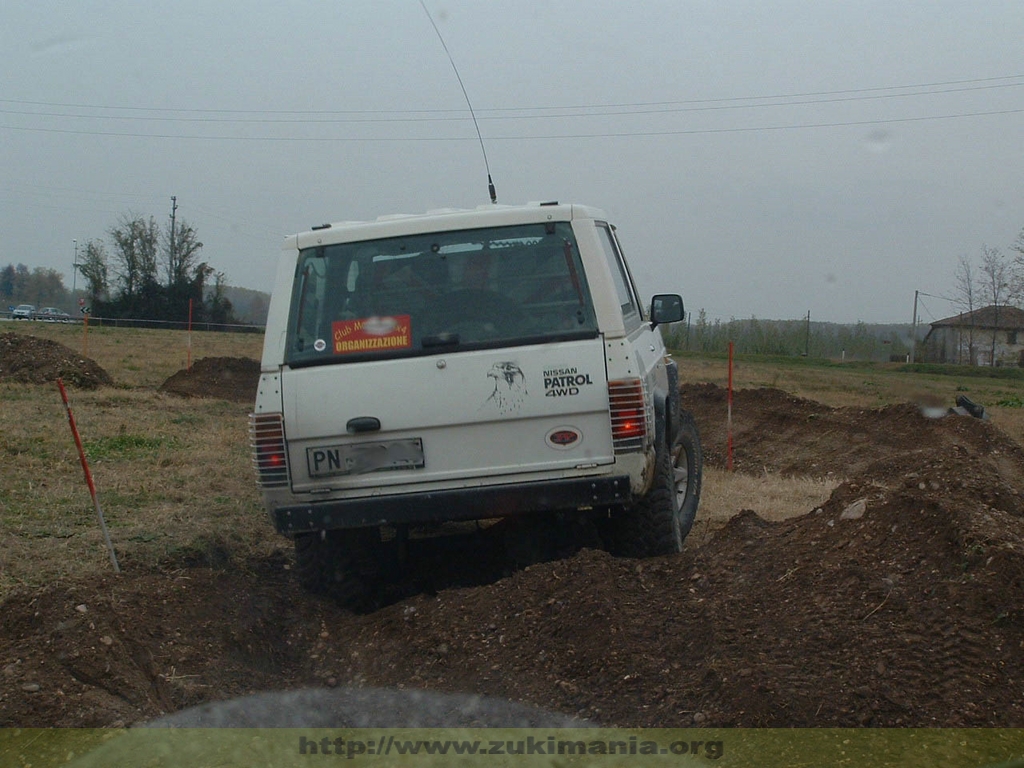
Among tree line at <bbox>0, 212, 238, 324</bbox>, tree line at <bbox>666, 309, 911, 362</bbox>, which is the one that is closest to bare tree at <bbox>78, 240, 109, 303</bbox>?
tree line at <bbox>0, 212, 238, 324</bbox>

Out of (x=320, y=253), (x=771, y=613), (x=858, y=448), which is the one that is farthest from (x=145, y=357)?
(x=771, y=613)

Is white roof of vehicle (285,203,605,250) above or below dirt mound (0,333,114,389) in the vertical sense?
above

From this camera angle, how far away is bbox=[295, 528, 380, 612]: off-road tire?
6008mm

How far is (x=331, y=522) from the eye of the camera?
5461 millimetres

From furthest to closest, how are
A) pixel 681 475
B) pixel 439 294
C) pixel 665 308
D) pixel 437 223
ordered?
pixel 681 475 < pixel 665 308 < pixel 437 223 < pixel 439 294

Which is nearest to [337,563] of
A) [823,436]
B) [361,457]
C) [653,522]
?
[361,457]

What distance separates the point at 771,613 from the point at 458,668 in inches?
53.1

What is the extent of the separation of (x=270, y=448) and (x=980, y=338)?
3715cm

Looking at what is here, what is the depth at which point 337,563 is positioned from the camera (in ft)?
20.0

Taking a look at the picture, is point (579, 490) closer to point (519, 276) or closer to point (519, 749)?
point (519, 276)

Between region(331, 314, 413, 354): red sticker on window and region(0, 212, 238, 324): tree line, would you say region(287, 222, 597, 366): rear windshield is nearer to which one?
region(331, 314, 413, 354): red sticker on window

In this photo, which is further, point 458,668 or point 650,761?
point 458,668

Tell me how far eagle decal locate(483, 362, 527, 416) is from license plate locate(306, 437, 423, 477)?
0.45 meters

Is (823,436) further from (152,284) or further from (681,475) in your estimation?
(152,284)
